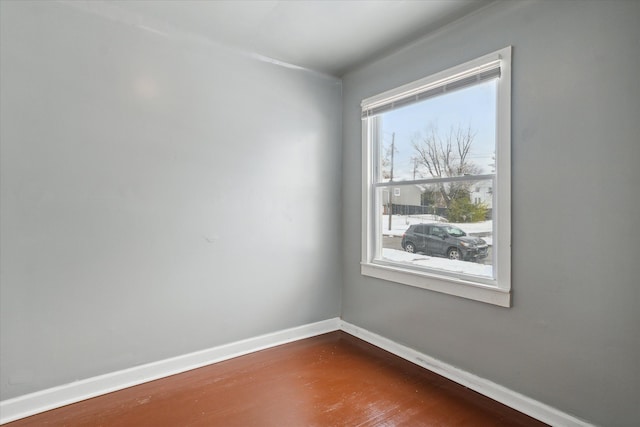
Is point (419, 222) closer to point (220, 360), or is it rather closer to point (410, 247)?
point (410, 247)

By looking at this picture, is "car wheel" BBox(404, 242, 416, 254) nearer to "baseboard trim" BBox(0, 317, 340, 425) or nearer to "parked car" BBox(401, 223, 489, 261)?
"parked car" BBox(401, 223, 489, 261)

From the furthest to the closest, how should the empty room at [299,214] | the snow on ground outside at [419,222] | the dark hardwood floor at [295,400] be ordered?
1. the snow on ground outside at [419,222]
2. the dark hardwood floor at [295,400]
3. the empty room at [299,214]

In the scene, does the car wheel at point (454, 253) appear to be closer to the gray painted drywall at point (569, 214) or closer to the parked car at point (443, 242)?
the parked car at point (443, 242)

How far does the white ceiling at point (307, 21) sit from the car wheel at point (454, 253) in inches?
64.8

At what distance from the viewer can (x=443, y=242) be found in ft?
8.55

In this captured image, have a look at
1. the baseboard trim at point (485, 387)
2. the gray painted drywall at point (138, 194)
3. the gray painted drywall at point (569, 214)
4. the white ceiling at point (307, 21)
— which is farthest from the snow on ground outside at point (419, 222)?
the white ceiling at point (307, 21)

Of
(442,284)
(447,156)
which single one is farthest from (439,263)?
(447,156)

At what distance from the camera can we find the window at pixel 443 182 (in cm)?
218

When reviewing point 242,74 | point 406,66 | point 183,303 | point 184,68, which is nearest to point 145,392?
point 183,303

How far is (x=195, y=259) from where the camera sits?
262 centimetres

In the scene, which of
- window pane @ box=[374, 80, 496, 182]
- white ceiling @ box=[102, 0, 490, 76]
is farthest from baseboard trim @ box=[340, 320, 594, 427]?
white ceiling @ box=[102, 0, 490, 76]

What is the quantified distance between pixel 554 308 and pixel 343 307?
194 cm

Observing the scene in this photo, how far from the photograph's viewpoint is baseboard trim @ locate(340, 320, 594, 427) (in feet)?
6.20

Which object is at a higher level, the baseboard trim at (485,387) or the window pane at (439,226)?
the window pane at (439,226)
